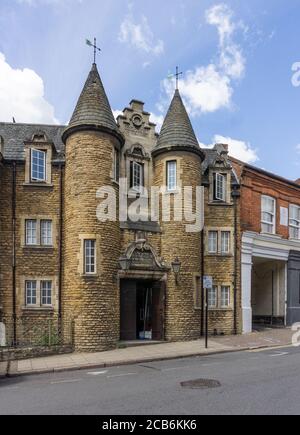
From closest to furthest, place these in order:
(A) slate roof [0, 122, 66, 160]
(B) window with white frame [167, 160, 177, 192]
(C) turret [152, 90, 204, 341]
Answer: (A) slate roof [0, 122, 66, 160], (C) turret [152, 90, 204, 341], (B) window with white frame [167, 160, 177, 192]

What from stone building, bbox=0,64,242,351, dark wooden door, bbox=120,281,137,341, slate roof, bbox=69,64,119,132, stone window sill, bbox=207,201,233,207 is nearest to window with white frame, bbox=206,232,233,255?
stone building, bbox=0,64,242,351

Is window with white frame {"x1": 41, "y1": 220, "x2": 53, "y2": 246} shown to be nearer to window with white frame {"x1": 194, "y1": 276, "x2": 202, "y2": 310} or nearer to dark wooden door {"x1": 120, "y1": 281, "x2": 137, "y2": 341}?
dark wooden door {"x1": 120, "y1": 281, "x2": 137, "y2": 341}

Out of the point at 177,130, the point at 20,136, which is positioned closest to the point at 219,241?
the point at 177,130

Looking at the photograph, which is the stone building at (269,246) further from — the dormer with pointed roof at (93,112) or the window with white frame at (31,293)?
the window with white frame at (31,293)

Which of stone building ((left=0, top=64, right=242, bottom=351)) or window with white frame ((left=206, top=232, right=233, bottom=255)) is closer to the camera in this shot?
stone building ((left=0, top=64, right=242, bottom=351))

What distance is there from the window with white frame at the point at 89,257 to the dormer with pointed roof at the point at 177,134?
17.7 ft

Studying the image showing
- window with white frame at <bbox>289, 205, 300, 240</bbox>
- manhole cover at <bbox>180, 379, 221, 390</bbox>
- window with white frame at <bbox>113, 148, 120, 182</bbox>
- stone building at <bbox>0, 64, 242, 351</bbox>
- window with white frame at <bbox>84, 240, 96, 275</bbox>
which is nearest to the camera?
manhole cover at <bbox>180, 379, 221, 390</bbox>

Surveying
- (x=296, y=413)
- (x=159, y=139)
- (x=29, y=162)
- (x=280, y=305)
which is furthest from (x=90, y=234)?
(x=280, y=305)

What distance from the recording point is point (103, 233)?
1720 cm

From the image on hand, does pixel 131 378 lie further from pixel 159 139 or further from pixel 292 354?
pixel 159 139

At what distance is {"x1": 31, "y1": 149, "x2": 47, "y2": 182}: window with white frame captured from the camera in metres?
18.3

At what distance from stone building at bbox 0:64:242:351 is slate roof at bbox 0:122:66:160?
1.8 inches

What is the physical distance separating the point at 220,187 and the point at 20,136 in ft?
31.4

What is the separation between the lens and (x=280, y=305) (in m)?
24.9
